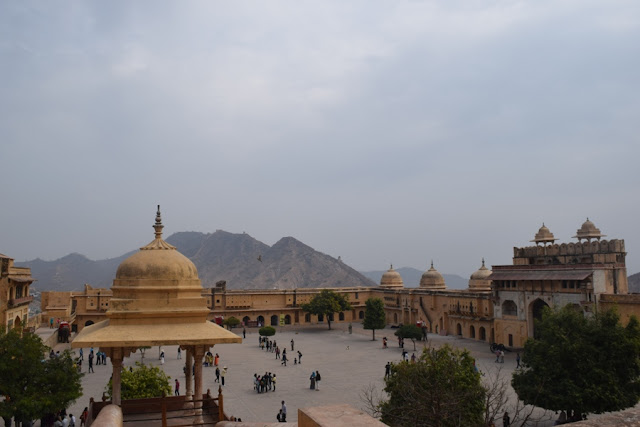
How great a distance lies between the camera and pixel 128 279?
12523 mm

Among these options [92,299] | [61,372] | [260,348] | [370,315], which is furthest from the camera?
[92,299]

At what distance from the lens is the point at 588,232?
37906 millimetres

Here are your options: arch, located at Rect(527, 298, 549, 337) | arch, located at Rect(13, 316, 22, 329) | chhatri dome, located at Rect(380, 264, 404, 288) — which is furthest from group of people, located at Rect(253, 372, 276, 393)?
chhatri dome, located at Rect(380, 264, 404, 288)

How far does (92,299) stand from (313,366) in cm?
2950

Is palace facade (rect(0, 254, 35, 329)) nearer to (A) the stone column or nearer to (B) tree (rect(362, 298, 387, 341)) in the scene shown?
(A) the stone column

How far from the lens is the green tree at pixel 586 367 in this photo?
17.8m

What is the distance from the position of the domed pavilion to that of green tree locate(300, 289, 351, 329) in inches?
1636

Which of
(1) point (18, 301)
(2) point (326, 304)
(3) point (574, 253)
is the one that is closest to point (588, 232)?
(3) point (574, 253)

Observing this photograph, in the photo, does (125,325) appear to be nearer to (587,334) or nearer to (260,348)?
(587,334)

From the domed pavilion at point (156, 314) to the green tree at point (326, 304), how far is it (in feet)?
136

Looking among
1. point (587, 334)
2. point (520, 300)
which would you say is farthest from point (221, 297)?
point (587, 334)

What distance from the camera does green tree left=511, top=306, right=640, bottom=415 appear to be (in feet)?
58.5

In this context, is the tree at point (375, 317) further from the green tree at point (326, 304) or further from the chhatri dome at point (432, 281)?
→ the chhatri dome at point (432, 281)

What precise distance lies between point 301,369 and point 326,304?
72.1ft
